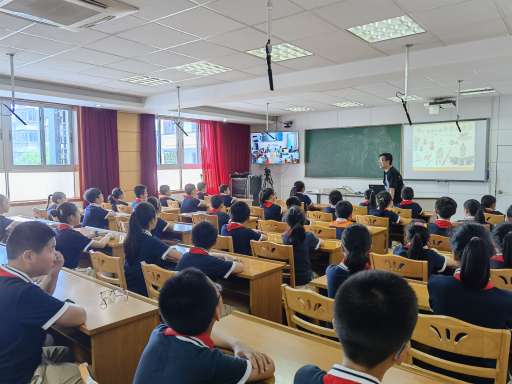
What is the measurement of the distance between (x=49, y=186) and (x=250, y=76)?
472 centimetres

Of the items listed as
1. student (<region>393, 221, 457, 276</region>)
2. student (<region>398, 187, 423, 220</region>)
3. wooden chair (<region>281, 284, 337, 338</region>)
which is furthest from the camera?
student (<region>398, 187, 423, 220</region>)

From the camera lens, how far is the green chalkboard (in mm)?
9453

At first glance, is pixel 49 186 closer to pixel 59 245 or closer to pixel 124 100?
pixel 124 100

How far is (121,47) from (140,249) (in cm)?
279

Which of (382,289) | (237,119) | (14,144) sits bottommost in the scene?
(382,289)

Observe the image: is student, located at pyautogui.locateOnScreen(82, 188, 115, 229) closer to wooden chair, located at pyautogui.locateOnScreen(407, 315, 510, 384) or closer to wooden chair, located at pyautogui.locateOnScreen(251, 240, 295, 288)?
wooden chair, located at pyautogui.locateOnScreen(251, 240, 295, 288)

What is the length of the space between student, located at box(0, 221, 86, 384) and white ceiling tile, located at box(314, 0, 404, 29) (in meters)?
3.00

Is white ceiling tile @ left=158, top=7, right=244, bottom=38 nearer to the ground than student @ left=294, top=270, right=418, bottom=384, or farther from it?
farther from it

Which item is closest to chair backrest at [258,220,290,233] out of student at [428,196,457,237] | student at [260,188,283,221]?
student at [260,188,283,221]

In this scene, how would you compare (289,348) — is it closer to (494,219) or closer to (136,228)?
(136,228)

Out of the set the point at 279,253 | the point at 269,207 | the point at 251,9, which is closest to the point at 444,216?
the point at 279,253

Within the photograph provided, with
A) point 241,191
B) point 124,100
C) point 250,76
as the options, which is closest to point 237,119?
point 241,191

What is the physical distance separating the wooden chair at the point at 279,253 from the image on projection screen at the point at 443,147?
21.9 ft

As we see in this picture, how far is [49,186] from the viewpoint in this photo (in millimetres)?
7785
